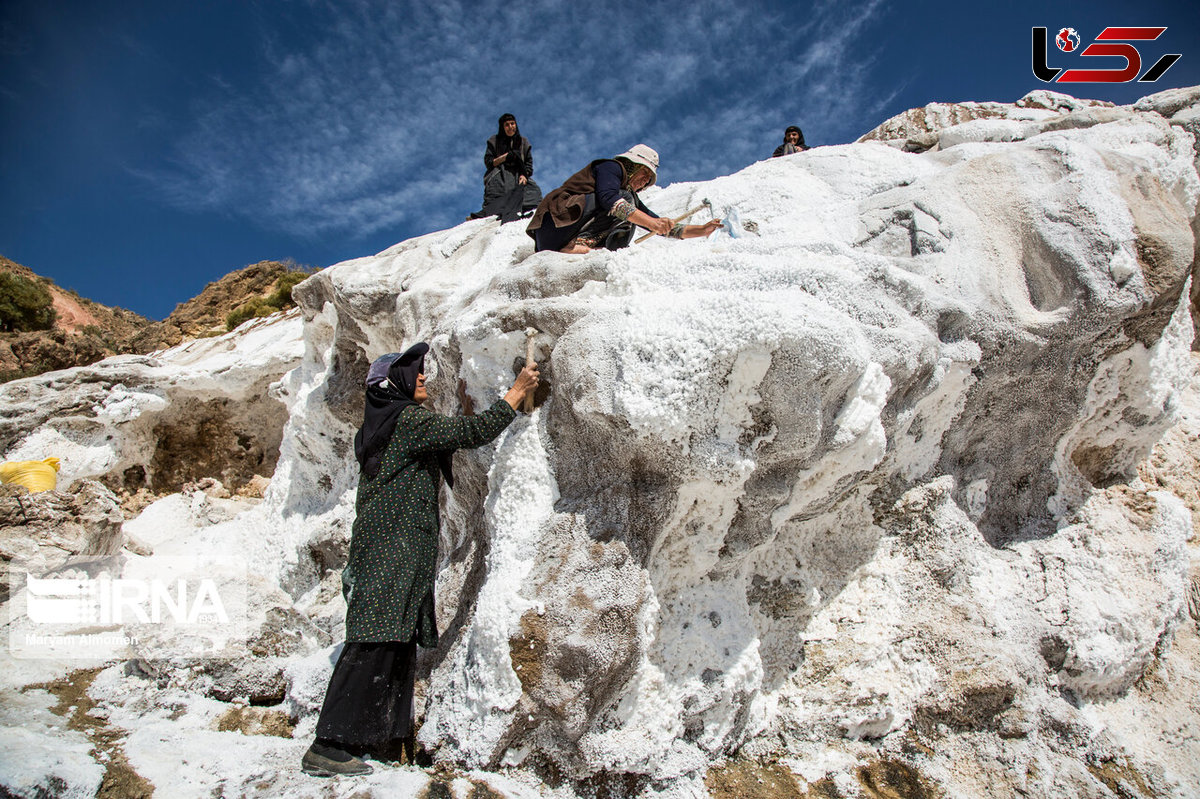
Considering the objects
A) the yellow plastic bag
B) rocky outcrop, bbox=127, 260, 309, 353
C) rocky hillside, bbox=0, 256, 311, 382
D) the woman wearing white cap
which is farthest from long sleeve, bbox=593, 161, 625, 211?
rocky outcrop, bbox=127, 260, 309, 353

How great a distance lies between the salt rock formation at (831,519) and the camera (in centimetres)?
222

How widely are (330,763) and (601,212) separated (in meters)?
2.85

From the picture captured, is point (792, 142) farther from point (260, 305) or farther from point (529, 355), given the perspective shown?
point (260, 305)

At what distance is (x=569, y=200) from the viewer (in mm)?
3500

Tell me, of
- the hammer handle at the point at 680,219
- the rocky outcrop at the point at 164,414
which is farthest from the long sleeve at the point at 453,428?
the rocky outcrop at the point at 164,414

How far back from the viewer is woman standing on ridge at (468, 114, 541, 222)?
17.9 ft

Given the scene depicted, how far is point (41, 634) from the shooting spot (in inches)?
132

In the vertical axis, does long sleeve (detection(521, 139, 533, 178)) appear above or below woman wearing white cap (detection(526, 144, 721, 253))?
above

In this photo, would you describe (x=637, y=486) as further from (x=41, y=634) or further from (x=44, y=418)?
(x=44, y=418)

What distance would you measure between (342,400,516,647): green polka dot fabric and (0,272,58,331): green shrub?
1750 cm

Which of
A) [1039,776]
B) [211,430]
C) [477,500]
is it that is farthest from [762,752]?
[211,430]

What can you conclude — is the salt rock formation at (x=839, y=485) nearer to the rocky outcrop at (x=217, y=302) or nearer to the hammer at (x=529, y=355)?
the hammer at (x=529, y=355)

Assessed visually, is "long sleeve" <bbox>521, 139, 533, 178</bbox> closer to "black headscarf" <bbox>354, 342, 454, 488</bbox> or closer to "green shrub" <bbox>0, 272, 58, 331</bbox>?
"black headscarf" <bbox>354, 342, 454, 488</bbox>

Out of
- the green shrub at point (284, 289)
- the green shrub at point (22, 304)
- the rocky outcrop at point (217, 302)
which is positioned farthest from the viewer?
the green shrub at point (22, 304)
